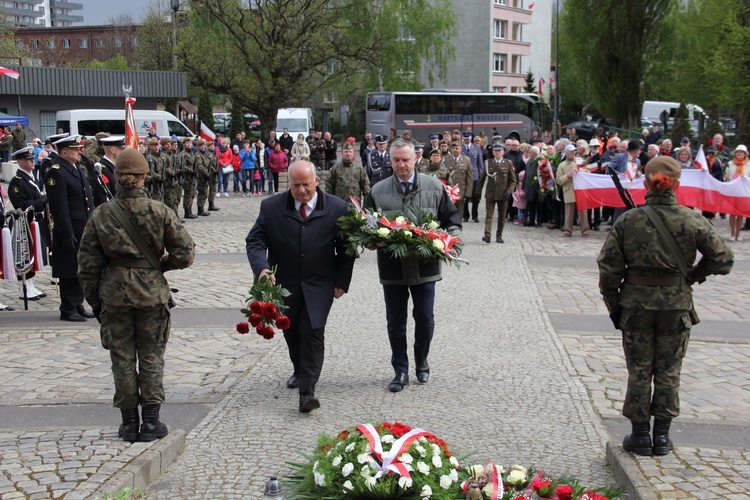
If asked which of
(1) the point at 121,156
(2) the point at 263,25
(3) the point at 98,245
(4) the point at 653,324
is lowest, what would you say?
(4) the point at 653,324

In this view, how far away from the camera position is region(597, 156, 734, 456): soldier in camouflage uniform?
5363mm

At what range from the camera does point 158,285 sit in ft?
18.9

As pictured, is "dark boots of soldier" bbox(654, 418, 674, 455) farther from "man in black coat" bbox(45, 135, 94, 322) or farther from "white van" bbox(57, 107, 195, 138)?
"white van" bbox(57, 107, 195, 138)

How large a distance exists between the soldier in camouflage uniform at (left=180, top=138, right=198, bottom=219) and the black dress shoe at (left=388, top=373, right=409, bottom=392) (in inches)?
565

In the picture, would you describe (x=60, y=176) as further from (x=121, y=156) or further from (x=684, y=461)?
(x=684, y=461)

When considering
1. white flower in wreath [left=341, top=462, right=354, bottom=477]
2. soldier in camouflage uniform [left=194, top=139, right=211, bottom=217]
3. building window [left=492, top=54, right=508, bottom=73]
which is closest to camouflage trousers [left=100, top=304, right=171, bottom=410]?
white flower in wreath [left=341, top=462, right=354, bottom=477]

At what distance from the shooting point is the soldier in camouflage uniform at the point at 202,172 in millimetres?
21453

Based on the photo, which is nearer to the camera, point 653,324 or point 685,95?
point 653,324

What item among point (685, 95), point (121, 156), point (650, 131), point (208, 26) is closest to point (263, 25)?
point (208, 26)

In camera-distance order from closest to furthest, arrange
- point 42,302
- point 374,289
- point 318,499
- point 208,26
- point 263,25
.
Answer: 1. point 318,499
2. point 42,302
3. point 374,289
4. point 263,25
5. point 208,26

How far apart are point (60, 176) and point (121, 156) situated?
4.54 meters

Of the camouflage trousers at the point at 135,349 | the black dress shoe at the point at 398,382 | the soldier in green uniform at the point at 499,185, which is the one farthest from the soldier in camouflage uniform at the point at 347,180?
the camouflage trousers at the point at 135,349

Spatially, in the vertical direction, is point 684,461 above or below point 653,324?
below

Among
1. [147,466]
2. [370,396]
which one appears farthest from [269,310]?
[370,396]
